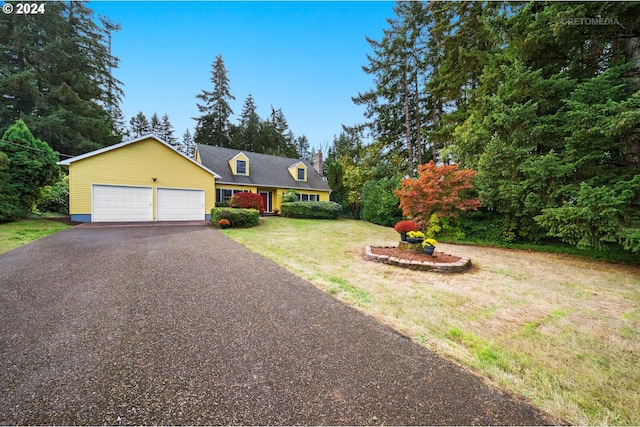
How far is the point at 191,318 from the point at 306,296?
1.59 meters

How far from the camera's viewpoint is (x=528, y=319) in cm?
321

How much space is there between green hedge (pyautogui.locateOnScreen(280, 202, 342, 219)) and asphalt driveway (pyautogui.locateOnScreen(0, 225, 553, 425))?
13.2 metres

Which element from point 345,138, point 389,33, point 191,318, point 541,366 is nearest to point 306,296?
point 191,318

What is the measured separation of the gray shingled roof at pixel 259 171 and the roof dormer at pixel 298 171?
34cm

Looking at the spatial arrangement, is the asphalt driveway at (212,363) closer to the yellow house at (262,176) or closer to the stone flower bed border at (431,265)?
the stone flower bed border at (431,265)

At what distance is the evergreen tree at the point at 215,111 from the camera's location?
31.3m

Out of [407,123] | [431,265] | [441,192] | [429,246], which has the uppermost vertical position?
[407,123]

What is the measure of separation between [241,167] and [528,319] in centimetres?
1884

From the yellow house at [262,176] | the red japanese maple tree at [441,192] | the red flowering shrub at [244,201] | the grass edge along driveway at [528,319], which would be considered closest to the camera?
the grass edge along driveway at [528,319]

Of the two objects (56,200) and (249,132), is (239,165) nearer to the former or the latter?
(56,200)

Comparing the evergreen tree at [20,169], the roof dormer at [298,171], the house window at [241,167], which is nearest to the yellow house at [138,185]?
the evergreen tree at [20,169]

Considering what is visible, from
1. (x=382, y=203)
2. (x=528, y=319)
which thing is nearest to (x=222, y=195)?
(x=382, y=203)

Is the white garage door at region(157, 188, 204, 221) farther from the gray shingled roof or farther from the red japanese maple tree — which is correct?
the red japanese maple tree

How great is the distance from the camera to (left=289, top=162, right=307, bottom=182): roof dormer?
70.6 ft
